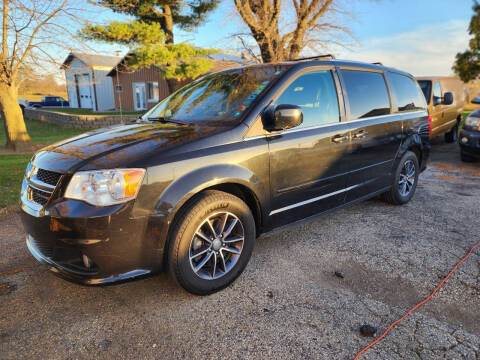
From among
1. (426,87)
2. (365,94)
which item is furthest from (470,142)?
(365,94)

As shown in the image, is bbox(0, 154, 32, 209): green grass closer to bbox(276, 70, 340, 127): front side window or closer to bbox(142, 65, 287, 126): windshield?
bbox(142, 65, 287, 126): windshield

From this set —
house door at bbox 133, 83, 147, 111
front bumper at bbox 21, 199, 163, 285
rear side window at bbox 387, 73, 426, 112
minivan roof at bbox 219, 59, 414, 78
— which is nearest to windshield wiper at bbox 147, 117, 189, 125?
minivan roof at bbox 219, 59, 414, 78

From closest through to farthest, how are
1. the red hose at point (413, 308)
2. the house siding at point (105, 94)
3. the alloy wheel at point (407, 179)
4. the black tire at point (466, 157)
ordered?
the red hose at point (413, 308), the alloy wheel at point (407, 179), the black tire at point (466, 157), the house siding at point (105, 94)

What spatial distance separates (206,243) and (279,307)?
73 cm

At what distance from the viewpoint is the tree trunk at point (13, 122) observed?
10195 mm

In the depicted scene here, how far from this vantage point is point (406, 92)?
15.1ft

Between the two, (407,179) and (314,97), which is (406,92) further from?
(314,97)

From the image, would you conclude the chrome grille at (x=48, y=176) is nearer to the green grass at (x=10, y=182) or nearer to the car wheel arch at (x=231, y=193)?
the car wheel arch at (x=231, y=193)

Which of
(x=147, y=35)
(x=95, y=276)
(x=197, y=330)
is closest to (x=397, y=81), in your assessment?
(x=197, y=330)

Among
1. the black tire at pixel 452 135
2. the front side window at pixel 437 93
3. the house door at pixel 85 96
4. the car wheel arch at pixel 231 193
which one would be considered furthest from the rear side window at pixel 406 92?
the house door at pixel 85 96

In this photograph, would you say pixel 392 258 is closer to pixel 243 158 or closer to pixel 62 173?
pixel 243 158

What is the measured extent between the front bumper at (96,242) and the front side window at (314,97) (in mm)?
1625

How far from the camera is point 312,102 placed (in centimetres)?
328

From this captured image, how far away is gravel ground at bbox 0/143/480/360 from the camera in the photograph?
6.89 feet
